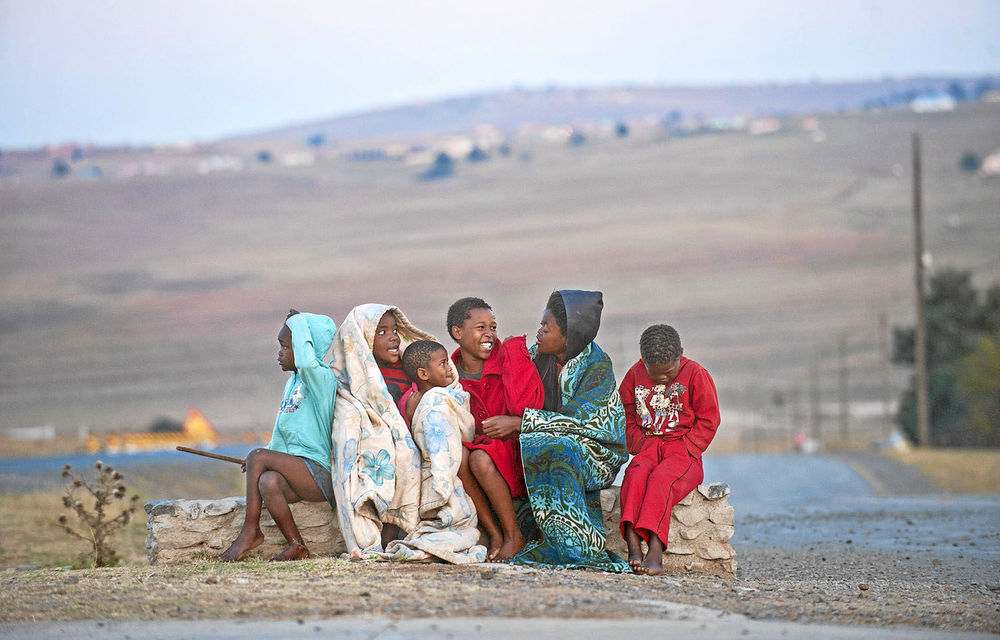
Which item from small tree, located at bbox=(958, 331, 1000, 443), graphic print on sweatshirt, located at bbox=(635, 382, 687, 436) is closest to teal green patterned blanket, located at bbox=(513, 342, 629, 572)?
graphic print on sweatshirt, located at bbox=(635, 382, 687, 436)

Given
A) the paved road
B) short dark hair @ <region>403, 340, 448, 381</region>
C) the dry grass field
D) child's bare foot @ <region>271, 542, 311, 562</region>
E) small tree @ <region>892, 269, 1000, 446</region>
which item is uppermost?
the dry grass field

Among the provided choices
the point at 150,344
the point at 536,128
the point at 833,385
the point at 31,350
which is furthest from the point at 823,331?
the point at 536,128

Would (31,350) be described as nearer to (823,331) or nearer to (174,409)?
(174,409)

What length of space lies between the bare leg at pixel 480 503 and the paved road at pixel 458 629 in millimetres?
2126

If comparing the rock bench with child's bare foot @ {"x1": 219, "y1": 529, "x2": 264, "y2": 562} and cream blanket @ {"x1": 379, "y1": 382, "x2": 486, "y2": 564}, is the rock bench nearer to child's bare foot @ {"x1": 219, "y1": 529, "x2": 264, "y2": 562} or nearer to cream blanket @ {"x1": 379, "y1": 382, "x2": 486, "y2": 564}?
child's bare foot @ {"x1": 219, "y1": 529, "x2": 264, "y2": 562}

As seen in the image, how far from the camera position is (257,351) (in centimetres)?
8581

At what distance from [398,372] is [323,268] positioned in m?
93.6

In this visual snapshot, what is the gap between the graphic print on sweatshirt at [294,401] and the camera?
8484 millimetres

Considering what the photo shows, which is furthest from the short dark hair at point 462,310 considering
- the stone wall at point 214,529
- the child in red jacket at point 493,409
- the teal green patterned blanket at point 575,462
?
the stone wall at point 214,529

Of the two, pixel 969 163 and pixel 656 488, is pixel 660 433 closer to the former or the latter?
pixel 656 488

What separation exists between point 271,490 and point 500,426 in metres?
1.49

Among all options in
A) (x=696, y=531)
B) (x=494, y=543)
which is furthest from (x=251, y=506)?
(x=696, y=531)

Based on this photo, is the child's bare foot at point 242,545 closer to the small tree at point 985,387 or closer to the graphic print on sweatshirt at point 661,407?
the graphic print on sweatshirt at point 661,407

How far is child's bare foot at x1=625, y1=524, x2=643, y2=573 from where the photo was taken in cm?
809
